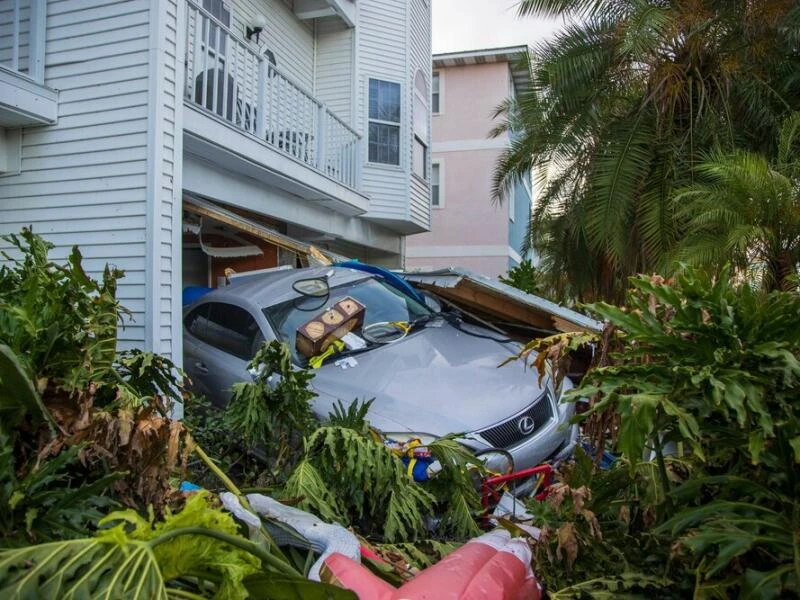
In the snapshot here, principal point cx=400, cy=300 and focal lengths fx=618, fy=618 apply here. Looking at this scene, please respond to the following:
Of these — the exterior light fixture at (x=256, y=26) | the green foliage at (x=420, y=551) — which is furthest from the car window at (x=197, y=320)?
the exterior light fixture at (x=256, y=26)

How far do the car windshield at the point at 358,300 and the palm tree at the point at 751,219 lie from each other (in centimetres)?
320

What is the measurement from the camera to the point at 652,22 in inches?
303

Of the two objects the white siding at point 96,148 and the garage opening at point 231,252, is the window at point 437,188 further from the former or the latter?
the white siding at point 96,148

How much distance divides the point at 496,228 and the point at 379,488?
17.7 meters

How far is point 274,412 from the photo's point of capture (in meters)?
3.88

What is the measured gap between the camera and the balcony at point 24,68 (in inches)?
210

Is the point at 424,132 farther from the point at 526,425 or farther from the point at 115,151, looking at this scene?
the point at 526,425

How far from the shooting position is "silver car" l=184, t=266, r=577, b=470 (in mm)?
4477

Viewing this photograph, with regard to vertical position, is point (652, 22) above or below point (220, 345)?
above

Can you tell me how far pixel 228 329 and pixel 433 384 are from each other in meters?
2.33

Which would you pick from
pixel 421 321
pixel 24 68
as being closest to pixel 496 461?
pixel 421 321

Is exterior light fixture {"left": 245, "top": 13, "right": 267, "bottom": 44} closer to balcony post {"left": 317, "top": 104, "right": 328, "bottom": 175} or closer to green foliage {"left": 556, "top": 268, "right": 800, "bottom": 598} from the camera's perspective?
balcony post {"left": 317, "top": 104, "right": 328, "bottom": 175}

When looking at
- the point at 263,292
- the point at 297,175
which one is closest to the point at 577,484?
the point at 263,292

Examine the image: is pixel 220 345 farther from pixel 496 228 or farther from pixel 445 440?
pixel 496 228
